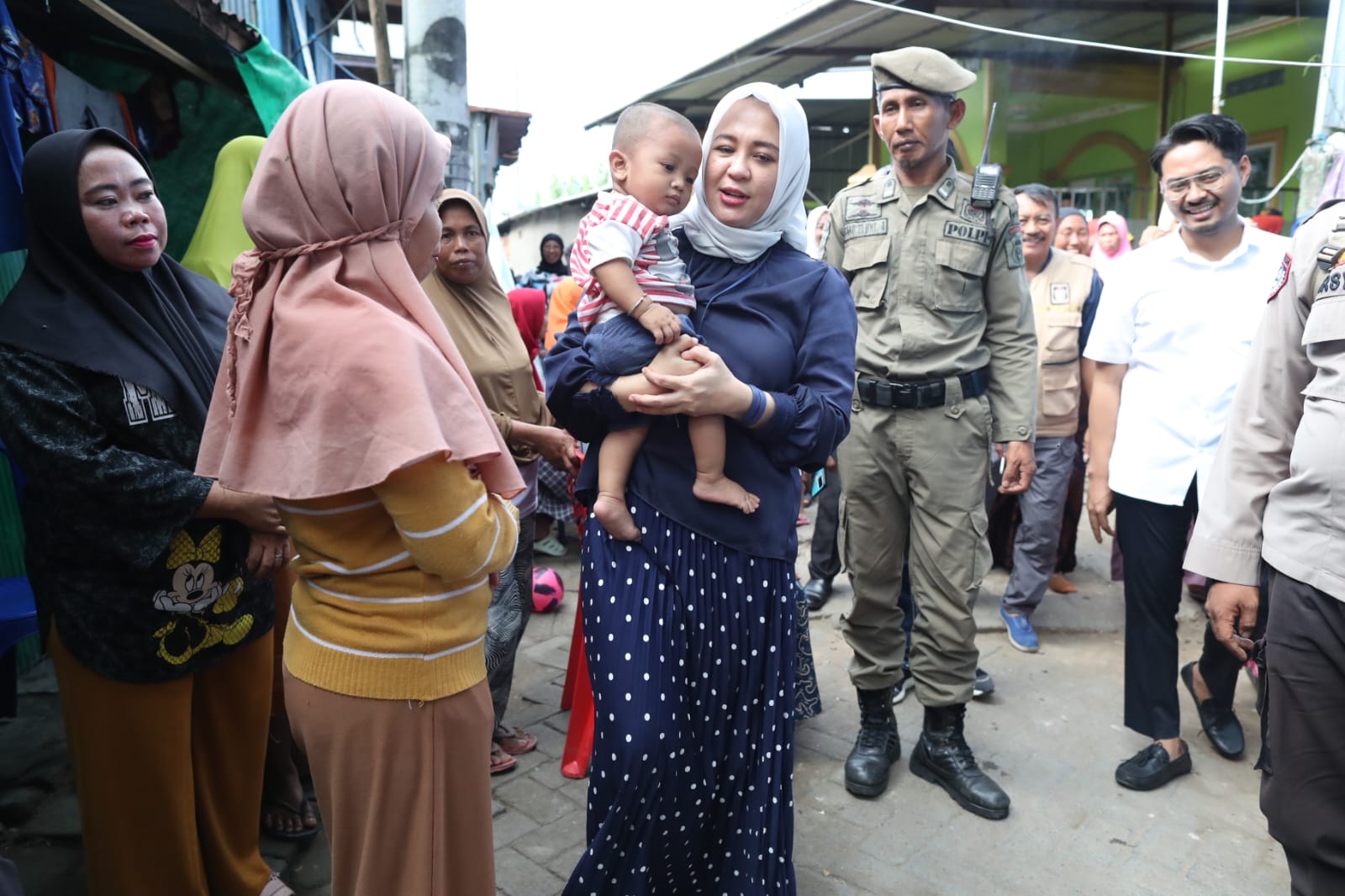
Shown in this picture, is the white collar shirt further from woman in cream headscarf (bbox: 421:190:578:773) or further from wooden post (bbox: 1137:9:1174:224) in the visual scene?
wooden post (bbox: 1137:9:1174:224)

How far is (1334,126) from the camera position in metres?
5.46

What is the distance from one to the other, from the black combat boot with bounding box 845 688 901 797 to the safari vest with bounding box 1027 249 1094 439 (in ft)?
7.27

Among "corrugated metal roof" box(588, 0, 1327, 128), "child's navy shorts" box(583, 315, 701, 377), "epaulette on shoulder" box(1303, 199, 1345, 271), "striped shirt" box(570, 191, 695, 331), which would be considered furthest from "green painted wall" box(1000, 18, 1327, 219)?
"child's navy shorts" box(583, 315, 701, 377)

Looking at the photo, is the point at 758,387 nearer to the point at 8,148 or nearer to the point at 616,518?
the point at 616,518

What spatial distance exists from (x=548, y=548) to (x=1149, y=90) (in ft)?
29.9

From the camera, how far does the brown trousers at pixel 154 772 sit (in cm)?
214

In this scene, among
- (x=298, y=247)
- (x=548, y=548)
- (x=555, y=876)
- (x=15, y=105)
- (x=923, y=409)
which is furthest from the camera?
(x=548, y=548)

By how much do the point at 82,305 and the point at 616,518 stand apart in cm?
130

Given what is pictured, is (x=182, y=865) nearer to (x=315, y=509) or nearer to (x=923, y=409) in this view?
(x=315, y=509)

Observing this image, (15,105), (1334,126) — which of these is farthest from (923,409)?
(1334,126)

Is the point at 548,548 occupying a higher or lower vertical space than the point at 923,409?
lower

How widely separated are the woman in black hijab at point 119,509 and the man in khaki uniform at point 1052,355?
3.79 metres

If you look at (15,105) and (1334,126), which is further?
(1334,126)

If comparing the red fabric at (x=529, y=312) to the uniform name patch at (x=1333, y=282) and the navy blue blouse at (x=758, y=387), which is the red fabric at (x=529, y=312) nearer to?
the navy blue blouse at (x=758, y=387)
